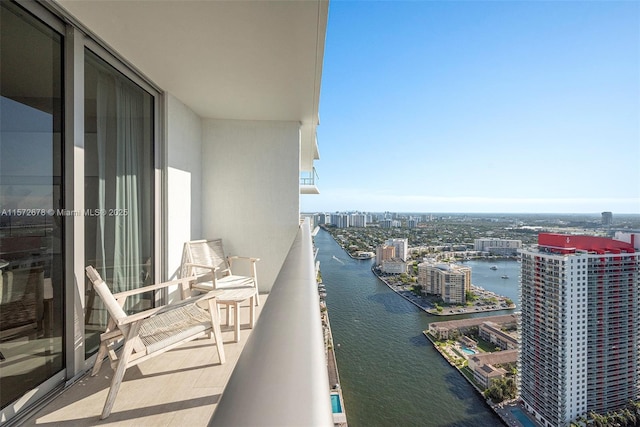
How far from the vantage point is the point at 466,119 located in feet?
54.0

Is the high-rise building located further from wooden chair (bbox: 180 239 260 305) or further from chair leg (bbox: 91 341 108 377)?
chair leg (bbox: 91 341 108 377)

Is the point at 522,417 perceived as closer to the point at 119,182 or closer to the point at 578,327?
the point at 578,327

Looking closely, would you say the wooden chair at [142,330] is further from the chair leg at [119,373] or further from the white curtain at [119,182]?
the white curtain at [119,182]

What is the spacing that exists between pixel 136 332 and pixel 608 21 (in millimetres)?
15624

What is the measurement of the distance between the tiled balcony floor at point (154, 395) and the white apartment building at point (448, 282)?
9.58m

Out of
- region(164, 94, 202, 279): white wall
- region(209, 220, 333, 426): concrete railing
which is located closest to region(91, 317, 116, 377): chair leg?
region(164, 94, 202, 279): white wall

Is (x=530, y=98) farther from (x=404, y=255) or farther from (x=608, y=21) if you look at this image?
(x=404, y=255)

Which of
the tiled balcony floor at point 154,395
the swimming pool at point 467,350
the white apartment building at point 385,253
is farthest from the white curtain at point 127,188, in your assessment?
the white apartment building at point 385,253

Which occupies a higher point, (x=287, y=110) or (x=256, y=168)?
(x=287, y=110)

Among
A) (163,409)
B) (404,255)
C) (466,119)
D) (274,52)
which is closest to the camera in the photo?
(163,409)

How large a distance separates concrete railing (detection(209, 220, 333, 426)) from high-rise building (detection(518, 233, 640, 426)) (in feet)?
27.3

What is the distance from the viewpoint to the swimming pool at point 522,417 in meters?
7.00

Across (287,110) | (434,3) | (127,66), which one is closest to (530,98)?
(434,3)

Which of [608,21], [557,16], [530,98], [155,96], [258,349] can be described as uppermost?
[557,16]
